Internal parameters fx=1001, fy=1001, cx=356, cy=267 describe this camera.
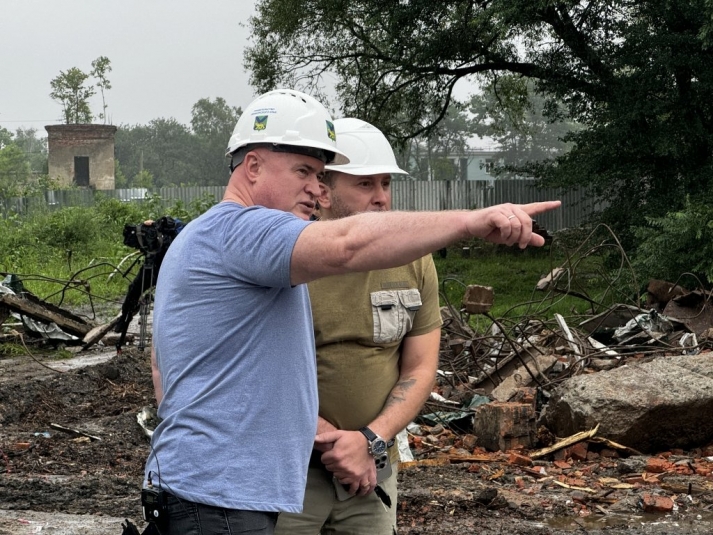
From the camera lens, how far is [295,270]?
1976 millimetres

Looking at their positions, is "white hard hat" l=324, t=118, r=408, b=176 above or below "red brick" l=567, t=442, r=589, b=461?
above

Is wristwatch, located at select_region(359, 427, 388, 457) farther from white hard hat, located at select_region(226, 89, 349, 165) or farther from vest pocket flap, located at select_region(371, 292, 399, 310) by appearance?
white hard hat, located at select_region(226, 89, 349, 165)

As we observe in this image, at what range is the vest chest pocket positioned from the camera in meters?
2.83

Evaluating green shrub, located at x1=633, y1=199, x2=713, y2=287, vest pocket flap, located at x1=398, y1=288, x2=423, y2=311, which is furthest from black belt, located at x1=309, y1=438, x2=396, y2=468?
green shrub, located at x1=633, y1=199, x2=713, y2=287

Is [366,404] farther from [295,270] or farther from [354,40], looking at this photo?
[354,40]

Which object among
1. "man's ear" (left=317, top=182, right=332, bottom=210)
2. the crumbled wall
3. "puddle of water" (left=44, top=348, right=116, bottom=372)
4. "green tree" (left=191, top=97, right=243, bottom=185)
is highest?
"green tree" (left=191, top=97, right=243, bottom=185)

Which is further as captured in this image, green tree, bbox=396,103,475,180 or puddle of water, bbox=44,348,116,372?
green tree, bbox=396,103,475,180

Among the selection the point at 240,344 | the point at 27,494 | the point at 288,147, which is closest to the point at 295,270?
the point at 240,344

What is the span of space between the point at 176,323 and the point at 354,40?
21.0 metres

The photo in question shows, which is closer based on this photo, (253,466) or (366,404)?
(253,466)

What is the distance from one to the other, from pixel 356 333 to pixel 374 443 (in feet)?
1.01

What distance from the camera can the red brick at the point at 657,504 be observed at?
17.0 feet

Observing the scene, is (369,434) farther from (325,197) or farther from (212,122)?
(212,122)

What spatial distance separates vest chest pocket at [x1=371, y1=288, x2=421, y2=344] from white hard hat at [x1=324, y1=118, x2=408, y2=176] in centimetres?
44
